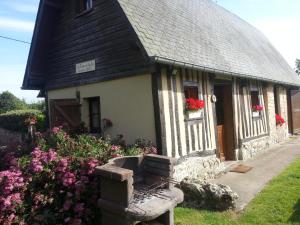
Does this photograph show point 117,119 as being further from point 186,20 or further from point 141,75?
point 186,20

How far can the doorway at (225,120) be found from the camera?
8727 millimetres

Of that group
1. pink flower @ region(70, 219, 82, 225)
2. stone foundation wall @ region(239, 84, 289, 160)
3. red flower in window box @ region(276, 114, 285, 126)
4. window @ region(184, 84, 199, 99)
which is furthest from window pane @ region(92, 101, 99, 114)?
red flower in window box @ region(276, 114, 285, 126)

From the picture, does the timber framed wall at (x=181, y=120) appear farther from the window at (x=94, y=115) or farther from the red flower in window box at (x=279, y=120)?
the red flower in window box at (x=279, y=120)

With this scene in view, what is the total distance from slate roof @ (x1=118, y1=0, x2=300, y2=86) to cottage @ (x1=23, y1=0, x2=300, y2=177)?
0.04 meters

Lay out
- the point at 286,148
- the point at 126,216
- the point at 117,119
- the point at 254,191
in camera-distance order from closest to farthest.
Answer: the point at 126,216, the point at 254,191, the point at 117,119, the point at 286,148

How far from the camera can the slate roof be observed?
6184mm

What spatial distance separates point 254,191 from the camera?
5883mm

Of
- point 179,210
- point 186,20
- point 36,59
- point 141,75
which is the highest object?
point 186,20

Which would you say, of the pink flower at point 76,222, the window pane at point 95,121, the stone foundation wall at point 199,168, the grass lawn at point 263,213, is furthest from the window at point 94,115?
the pink flower at point 76,222

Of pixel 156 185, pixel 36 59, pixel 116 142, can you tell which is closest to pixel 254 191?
pixel 156 185

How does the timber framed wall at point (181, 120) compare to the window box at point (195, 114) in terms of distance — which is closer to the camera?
the timber framed wall at point (181, 120)

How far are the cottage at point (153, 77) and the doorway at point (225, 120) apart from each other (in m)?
0.03

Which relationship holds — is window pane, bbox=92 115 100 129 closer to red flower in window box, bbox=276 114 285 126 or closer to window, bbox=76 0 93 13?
window, bbox=76 0 93 13

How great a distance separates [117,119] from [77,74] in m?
2.13
